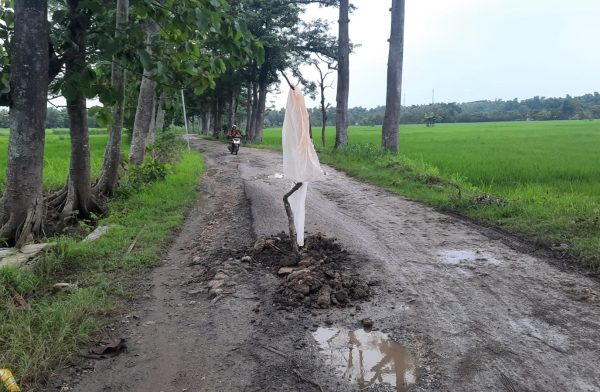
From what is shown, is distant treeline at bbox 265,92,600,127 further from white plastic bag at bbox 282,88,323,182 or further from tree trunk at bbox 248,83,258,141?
white plastic bag at bbox 282,88,323,182

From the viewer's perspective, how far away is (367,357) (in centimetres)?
323

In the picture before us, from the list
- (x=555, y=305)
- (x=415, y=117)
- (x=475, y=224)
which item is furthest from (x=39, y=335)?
(x=415, y=117)

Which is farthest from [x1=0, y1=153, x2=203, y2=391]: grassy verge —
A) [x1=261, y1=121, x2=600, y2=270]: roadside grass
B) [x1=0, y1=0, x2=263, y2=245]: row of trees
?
[x1=261, y1=121, x2=600, y2=270]: roadside grass

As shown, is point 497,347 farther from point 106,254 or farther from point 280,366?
point 106,254

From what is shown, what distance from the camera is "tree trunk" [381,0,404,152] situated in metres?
14.3

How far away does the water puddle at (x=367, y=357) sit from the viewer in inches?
117

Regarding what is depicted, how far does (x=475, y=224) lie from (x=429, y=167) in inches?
219

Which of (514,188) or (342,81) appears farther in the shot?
(342,81)

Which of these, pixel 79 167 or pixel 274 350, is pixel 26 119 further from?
pixel 274 350

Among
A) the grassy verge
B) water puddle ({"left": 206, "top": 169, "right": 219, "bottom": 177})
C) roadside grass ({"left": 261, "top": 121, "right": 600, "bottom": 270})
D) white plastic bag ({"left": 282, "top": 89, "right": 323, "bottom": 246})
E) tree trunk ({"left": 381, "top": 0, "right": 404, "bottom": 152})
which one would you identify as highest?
tree trunk ({"left": 381, "top": 0, "right": 404, "bottom": 152})

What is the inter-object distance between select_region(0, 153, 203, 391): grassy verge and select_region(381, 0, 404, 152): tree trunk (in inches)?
369

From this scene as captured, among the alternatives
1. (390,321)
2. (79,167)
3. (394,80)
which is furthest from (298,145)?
(394,80)

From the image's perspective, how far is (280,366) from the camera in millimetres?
3107

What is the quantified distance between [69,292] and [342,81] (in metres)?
15.7
